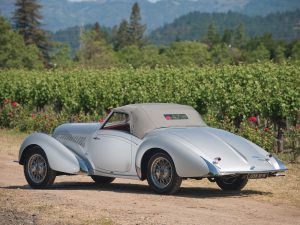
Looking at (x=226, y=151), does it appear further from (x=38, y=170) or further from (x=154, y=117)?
(x=38, y=170)

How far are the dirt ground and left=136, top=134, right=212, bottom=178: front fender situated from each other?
46cm

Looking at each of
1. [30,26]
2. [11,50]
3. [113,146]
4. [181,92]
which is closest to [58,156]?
[113,146]

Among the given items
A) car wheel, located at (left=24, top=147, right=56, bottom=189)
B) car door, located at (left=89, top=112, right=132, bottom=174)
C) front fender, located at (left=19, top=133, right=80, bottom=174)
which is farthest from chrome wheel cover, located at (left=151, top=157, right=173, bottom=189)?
car wheel, located at (left=24, top=147, right=56, bottom=189)

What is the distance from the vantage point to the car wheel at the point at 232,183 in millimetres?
13070

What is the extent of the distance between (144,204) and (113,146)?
1898mm

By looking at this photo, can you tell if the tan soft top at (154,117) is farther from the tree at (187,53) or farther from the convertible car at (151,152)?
the tree at (187,53)

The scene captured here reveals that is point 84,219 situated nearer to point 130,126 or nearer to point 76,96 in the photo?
point 130,126

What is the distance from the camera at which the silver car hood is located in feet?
38.5

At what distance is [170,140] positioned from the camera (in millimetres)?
11984

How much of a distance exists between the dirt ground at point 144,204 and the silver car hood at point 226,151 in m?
0.55

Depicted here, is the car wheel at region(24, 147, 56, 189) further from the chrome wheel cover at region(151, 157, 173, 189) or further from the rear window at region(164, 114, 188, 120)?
the rear window at region(164, 114, 188, 120)

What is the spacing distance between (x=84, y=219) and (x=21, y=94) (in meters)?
24.0

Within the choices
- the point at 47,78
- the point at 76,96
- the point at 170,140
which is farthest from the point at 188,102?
the point at 170,140

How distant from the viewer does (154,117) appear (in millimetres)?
12844
